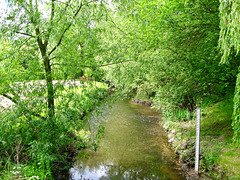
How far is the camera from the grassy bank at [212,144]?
4.38 m

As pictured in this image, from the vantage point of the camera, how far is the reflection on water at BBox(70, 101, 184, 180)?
518 centimetres

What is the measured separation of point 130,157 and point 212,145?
2.63m

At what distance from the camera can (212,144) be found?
5383 mm

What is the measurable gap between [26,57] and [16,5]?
116 centimetres

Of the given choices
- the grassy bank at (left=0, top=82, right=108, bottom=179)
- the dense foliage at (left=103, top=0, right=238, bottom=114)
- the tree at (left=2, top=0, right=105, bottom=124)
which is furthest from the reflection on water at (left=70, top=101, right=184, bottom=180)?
the tree at (left=2, top=0, right=105, bottom=124)

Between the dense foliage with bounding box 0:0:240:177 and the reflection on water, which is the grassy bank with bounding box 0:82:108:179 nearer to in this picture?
the dense foliage with bounding box 0:0:240:177

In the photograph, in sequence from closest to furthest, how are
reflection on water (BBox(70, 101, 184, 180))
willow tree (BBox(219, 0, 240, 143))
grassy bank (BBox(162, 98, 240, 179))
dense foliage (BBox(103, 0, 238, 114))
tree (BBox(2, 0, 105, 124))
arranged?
willow tree (BBox(219, 0, 240, 143)) → tree (BBox(2, 0, 105, 124)) → grassy bank (BBox(162, 98, 240, 179)) → reflection on water (BBox(70, 101, 184, 180)) → dense foliage (BBox(103, 0, 238, 114))

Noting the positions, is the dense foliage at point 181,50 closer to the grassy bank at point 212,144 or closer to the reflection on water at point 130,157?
the grassy bank at point 212,144

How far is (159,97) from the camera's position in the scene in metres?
7.45

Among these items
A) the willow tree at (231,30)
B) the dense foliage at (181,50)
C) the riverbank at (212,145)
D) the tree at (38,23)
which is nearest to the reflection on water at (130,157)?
the riverbank at (212,145)

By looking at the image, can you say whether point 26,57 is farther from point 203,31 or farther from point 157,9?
point 203,31

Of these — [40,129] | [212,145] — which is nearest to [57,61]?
[40,129]

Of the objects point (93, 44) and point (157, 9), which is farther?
point (157, 9)

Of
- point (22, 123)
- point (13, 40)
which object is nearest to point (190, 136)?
point (22, 123)
